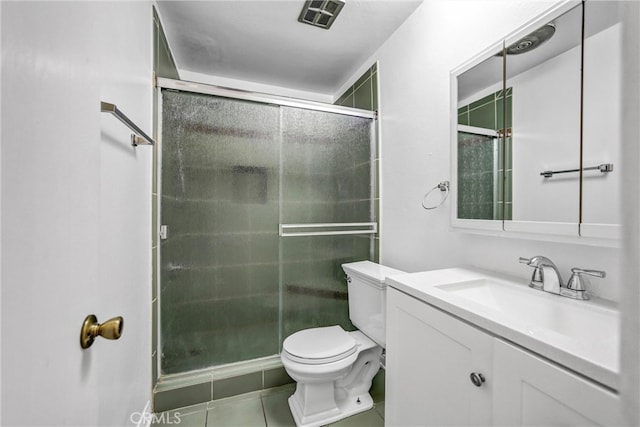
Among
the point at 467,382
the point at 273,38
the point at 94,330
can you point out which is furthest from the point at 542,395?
the point at 273,38

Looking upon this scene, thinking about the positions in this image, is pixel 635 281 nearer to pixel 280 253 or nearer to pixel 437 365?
pixel 437 365

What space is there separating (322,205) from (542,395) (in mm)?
1485

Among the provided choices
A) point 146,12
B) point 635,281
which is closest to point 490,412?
point 635,281

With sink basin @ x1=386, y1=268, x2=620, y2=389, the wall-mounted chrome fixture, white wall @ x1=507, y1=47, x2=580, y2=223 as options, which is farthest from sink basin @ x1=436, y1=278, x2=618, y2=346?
the wall-mounted chrome fixture

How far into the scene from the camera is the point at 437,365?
85 cm

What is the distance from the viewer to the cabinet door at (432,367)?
726mm

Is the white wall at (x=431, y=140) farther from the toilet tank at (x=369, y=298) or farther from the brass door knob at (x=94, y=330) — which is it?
the brass door knob at (x=94, y=330)

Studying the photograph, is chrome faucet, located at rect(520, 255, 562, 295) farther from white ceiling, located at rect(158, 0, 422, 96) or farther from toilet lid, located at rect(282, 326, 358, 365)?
white ceiling, located at rect(158, 0, 422, 96)

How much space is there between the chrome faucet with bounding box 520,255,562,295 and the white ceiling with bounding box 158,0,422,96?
1498 millimetres

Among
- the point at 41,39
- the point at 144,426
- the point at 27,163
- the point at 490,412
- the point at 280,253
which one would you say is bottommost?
the point at 144,426

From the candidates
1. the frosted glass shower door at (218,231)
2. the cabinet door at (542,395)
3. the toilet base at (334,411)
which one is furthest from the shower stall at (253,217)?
the cabinet door at (542,395)

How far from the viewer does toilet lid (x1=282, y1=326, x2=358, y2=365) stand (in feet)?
4.58

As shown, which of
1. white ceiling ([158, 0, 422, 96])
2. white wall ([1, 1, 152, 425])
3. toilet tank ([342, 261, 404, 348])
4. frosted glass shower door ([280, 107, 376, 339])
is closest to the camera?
white wall ([1, 1, 152, 425])

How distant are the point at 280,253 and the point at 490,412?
53.1 inches
